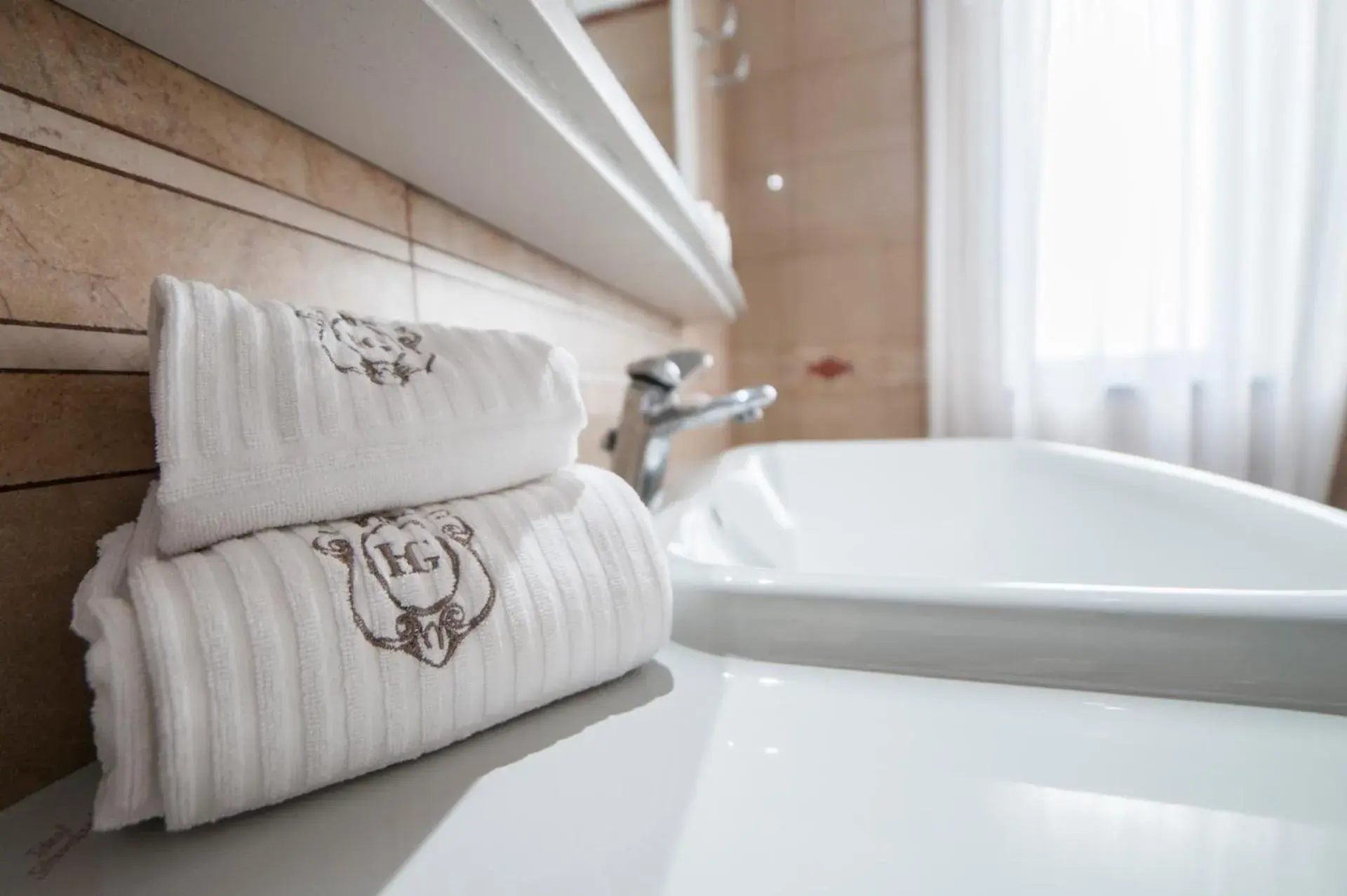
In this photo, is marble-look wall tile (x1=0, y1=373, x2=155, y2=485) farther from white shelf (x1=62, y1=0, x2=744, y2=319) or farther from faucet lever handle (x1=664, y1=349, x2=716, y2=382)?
faucet lever handle (x1=664, y1=349, x2=716, y2=382)

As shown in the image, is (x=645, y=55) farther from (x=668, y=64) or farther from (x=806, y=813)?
(x=806, y=813)

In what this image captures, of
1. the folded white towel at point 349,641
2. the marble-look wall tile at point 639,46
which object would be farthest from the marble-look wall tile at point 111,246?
the marble-look wall tile at point 639,46

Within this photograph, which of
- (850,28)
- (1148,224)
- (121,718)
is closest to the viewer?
(121,718)

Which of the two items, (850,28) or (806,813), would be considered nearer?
(806,813)

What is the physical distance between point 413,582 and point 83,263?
21 centimetres

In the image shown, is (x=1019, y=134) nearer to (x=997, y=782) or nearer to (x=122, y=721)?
(x=997, y=782)

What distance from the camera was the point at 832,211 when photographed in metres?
1.59

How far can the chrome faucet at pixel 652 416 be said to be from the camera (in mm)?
582

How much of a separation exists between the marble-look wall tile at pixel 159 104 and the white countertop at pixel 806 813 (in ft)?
1.01

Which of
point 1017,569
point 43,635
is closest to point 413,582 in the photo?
point 43,635

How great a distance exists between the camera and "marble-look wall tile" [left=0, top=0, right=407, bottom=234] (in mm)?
243

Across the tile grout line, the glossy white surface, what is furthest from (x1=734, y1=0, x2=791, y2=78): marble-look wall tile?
the tile grout line

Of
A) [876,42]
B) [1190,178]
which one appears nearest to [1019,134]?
[1190,178]

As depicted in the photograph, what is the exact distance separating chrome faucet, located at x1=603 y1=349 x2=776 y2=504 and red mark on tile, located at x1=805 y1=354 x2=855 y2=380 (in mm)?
1103
